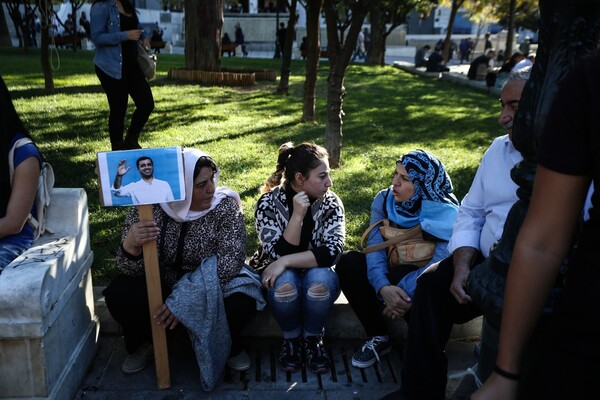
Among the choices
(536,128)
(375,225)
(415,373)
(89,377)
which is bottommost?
(89,377)

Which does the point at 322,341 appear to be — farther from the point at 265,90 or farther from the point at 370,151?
the point at 265,90

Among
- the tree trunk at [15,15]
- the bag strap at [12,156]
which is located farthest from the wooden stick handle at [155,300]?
the tree trunk at [15,15]

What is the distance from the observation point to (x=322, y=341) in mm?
3430

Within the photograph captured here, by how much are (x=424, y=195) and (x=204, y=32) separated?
11.3 m

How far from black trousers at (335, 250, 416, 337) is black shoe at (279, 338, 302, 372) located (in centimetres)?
38

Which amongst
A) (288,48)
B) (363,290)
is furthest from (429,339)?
(288,48)

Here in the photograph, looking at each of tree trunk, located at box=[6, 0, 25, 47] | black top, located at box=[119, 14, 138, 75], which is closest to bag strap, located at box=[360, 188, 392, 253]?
black top, located at box=[119, 14, 138, 75]

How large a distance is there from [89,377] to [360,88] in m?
12.6

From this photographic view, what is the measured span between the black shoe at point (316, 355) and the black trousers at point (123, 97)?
369cm

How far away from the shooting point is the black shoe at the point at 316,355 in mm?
3162

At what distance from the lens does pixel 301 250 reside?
3.38 metres

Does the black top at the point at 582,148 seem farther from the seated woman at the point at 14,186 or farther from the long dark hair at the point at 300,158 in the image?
the seated woman at the point at 14,186

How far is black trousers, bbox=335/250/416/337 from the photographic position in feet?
10.7

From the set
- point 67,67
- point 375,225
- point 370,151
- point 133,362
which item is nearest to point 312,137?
point 370,151
